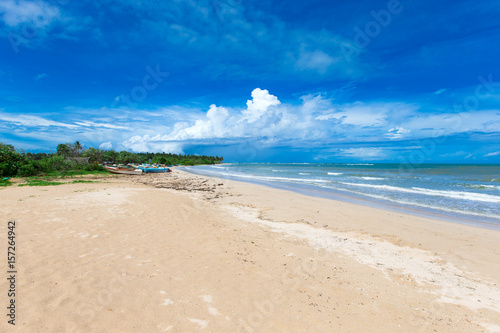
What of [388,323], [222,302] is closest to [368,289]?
[388,323]

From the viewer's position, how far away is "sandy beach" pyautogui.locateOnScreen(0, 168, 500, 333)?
3.51 meters

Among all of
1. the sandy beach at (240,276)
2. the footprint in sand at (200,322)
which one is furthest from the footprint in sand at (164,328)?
the footprint in sand at (200,322)

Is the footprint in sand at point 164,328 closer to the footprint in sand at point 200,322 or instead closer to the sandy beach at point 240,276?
the sandy beach at point 240,276

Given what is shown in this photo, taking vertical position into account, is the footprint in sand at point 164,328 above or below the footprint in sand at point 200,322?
above

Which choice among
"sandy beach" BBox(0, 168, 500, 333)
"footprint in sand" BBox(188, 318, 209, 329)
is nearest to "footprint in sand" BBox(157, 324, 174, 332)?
"sandy beach" BBox(0, 168, 500, 333)

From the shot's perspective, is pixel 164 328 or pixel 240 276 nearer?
pixel 164 328

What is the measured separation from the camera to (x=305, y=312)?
380 centimetres

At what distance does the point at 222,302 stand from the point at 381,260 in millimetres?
4780

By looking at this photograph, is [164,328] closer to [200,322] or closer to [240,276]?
[200,322]

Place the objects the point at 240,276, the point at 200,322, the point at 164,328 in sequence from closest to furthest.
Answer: the point at 164,328
the point at 200,322
the point at 240,276

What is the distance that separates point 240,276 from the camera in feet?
16.0

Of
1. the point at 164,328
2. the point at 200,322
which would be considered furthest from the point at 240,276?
the point at 164,328

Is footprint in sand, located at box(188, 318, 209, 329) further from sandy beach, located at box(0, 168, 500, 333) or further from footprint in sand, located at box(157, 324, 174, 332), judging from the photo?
footprint in sand, located at box(157, 324, 174, 332)

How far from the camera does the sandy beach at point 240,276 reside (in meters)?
3.51
